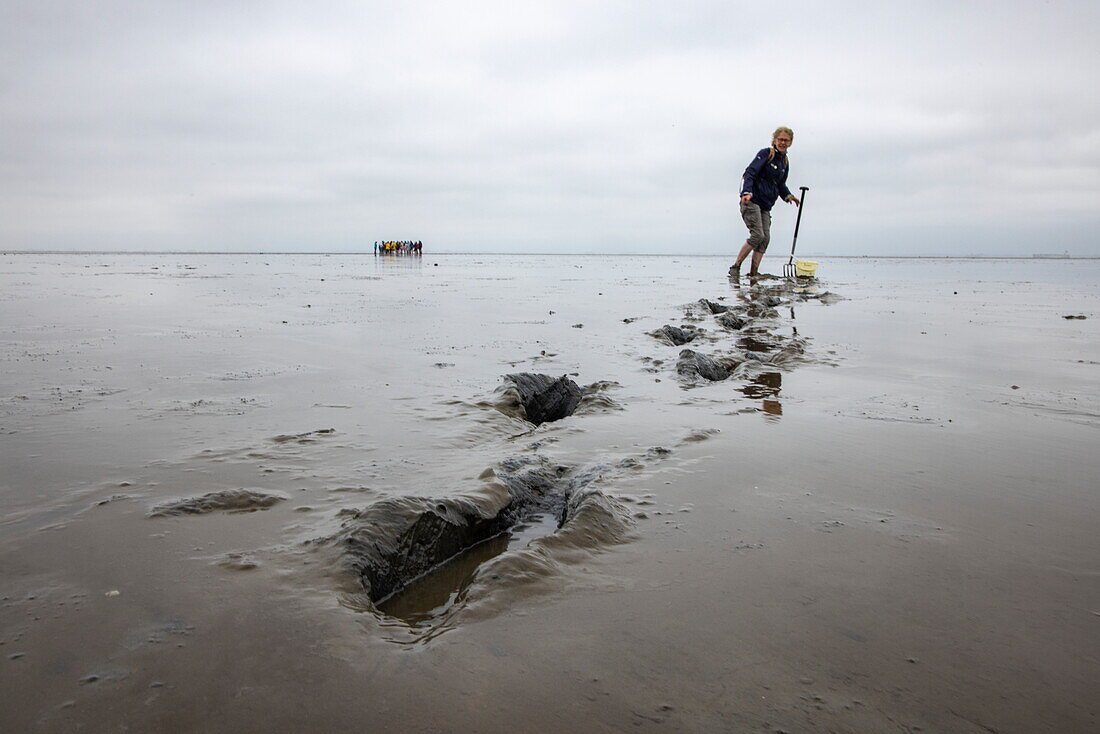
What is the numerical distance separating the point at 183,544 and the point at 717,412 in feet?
8.70

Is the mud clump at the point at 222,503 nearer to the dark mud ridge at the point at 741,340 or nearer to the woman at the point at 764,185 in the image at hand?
the dark mud ridge at the point at 741,340

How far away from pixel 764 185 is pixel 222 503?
1300 centimetres

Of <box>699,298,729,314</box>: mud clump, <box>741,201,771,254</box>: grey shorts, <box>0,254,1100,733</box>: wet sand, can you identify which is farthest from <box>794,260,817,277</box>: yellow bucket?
<box>0,254,1100,733</box>: wet sand

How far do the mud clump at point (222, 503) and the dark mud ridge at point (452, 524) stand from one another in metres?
0.38

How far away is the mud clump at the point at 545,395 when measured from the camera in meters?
3.96

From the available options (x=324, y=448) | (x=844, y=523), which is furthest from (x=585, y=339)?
(x=844, y=523)

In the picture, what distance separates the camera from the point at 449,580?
195 centimetres

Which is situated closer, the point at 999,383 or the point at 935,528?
the point at 935,528

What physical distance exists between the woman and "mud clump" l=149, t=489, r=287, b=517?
481 inches

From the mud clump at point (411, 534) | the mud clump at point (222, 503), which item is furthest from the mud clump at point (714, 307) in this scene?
the mud clump at point (222, 503)

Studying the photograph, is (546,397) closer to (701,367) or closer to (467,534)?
(701,367)

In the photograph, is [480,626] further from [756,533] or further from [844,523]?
[844,523]

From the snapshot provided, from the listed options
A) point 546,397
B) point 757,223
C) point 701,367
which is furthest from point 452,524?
point 757,223

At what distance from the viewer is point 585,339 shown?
21.1 ft
